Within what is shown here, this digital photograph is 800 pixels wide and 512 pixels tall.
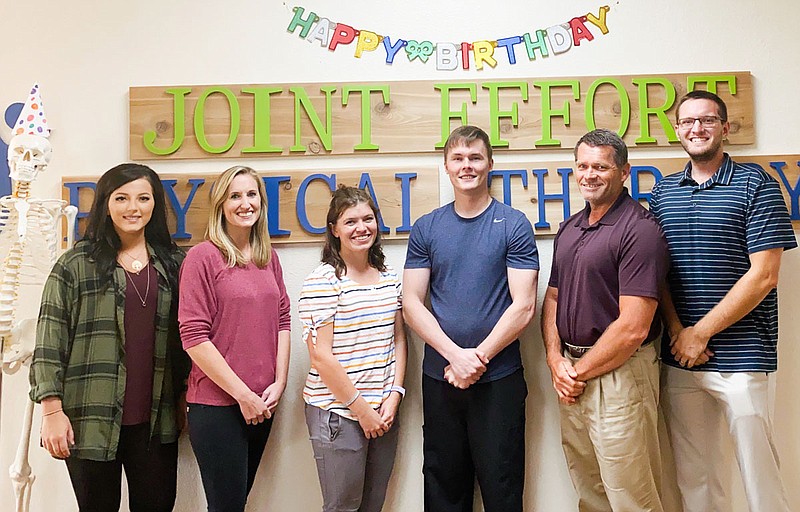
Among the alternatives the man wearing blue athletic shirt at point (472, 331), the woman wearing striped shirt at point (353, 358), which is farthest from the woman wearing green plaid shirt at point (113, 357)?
the man wearing blue athletic shirt at point (472, 331)

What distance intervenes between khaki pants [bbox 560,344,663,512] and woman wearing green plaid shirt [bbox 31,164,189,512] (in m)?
1.47

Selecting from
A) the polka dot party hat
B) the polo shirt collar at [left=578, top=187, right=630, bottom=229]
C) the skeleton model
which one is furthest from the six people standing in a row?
the polka dot party hat

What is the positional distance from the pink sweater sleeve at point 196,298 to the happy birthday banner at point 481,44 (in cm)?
110

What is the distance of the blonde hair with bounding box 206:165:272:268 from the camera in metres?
2.13

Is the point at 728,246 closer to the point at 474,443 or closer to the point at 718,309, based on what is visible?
the point at 718,309

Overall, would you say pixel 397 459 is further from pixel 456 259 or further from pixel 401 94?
pixel 401 94

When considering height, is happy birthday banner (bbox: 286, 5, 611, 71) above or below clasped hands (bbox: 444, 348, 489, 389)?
above

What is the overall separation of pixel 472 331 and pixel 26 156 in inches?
68.7

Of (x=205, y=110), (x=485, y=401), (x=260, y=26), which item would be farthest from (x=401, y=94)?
(x=485, y=401)

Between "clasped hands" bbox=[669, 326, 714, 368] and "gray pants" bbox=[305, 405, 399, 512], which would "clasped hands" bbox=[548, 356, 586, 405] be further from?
"gray pants" bbox=[305, 405, 399, 512]

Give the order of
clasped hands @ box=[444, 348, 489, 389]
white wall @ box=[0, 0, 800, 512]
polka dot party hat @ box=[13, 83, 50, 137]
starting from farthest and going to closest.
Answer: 1. white wall @ box=[0, 0, 800, 512]
2. polka dot party hat @ box=[13, 83, 50, 137]
3. clasped hands @ box=[444, 348, 489, 389]

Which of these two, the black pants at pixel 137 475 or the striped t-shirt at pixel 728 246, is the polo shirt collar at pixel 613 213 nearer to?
the striped t-shirt at pixel 728 246

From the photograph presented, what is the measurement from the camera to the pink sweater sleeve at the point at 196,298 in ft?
6.61

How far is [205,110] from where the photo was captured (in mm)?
2537
